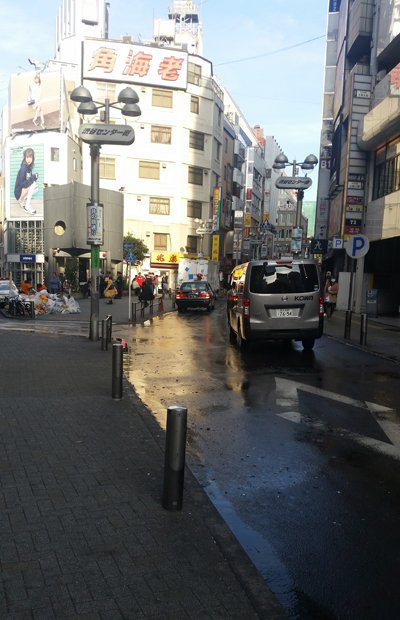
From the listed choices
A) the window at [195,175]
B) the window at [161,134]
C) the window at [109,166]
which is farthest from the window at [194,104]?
the window at [109,166]

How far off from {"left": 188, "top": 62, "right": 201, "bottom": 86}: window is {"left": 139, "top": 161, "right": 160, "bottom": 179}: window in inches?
344

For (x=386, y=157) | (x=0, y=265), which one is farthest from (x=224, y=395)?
(x=0, y=265)

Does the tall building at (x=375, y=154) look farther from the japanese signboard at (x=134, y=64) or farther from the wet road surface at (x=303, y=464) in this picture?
the japanese signboard at (x=134, y=64)

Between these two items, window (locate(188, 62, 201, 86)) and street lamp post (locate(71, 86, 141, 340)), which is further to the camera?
window (locate(188, 62, 201, 86))

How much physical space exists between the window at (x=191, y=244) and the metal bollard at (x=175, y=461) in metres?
46.9

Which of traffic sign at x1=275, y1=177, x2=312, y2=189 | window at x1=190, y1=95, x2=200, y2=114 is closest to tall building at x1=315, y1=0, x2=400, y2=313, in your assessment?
traffic sign at x1=275, y1=177, x2=312, y2=189

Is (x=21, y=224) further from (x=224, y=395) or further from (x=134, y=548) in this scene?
(x=134, y=548)

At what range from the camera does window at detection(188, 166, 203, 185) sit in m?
50.7

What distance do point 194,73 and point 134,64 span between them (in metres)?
5.99

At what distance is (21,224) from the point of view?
4469cm

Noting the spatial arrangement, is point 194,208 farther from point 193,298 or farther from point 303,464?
point 303,464

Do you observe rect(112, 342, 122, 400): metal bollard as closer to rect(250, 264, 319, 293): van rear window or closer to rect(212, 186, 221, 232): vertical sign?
rect(250, 264, 319, 293): van rear window

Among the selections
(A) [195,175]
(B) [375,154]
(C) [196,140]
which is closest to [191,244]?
(A) [195,175]

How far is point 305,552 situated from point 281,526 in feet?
1.30
